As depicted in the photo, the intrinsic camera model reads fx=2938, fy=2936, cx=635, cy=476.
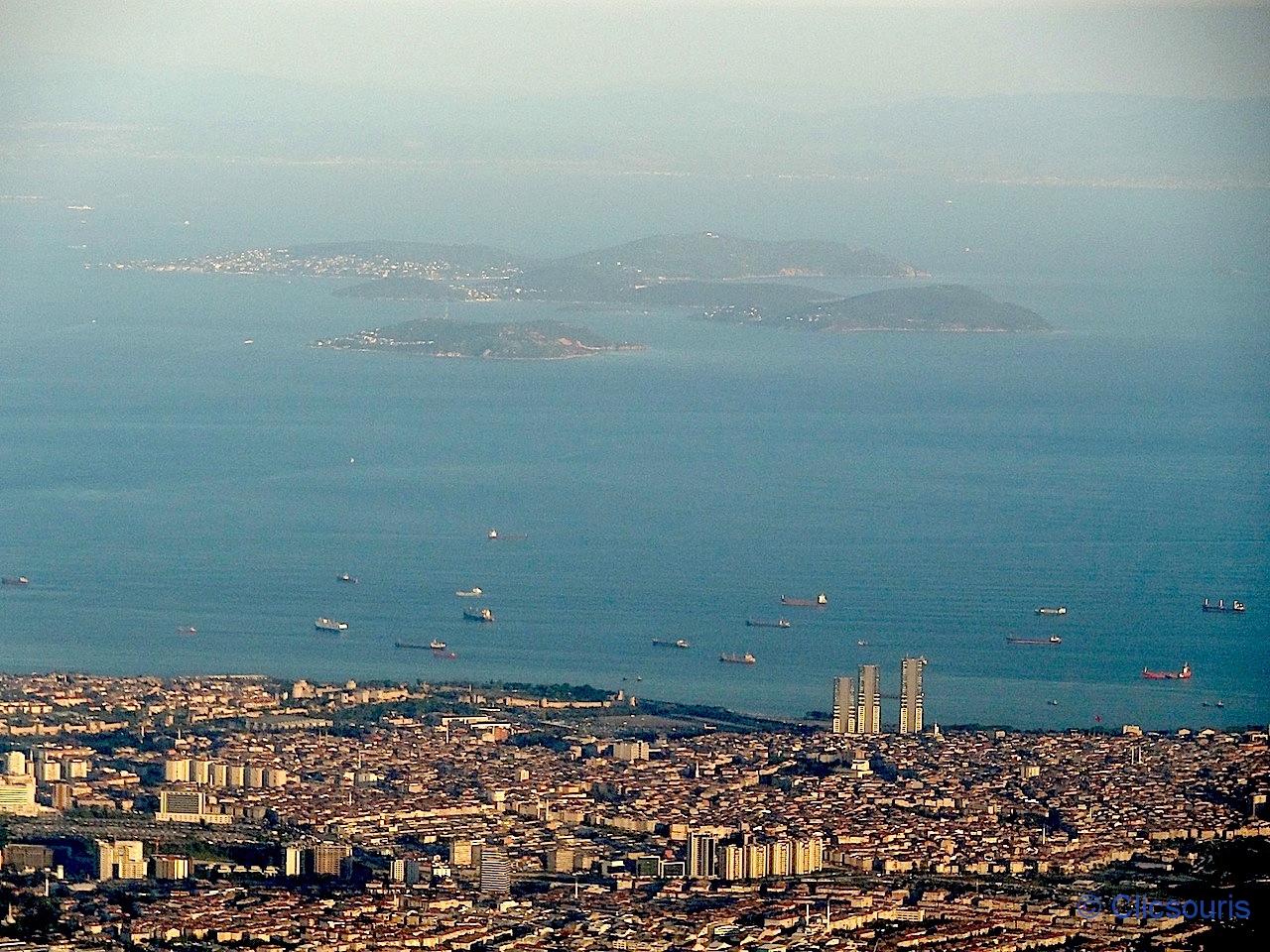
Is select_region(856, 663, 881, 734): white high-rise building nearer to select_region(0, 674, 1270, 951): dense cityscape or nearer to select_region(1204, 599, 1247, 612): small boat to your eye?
select_region(0, 674, 1270, 951): dense cityscape

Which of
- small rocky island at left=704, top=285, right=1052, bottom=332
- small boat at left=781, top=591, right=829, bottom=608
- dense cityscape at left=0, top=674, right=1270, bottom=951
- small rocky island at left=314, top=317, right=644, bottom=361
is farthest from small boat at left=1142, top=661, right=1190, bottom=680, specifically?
small rocky island at left=704, top=285, right=1052, bottom=332

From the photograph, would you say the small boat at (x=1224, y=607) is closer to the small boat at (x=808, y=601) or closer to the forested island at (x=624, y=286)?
the small boat at (x=808, y=601)

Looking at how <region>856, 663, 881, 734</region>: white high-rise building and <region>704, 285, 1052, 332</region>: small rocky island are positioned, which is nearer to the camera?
<region>856, 663, 881, 734</region>: white high-rise building

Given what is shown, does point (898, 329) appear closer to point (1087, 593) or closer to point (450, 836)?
point (1087, 593)

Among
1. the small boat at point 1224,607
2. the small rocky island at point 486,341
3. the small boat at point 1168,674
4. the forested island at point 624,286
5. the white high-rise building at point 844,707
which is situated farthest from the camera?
the forested island at point 624,286

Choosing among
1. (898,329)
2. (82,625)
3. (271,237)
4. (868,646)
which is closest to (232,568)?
(82,625)

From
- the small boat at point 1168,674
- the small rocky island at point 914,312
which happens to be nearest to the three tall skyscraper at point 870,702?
the small boat at point 1168,674
